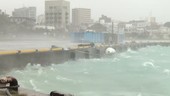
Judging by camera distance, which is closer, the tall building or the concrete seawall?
the concrete seawall

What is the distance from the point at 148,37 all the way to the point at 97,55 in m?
119

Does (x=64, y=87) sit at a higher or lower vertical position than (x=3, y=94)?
lower

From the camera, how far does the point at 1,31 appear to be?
94250mm

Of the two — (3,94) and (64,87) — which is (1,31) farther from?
(3,94)

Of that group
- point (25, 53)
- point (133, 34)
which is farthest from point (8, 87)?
point (133, 34)

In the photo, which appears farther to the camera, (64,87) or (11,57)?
(11,57)

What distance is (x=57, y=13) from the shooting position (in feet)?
435

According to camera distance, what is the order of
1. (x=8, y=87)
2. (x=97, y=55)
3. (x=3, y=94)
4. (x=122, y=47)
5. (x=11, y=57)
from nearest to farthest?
(x=3, y=94) → (x=8, y=87) → (x=11, y=57) → (x=97, y=55) → (x=122, y=47)

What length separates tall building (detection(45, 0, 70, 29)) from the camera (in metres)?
132

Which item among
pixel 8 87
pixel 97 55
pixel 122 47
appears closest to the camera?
pixel 8 87

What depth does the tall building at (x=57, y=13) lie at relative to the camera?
132m

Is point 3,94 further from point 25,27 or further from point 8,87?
point 25,27

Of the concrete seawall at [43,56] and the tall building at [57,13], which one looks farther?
the tall building at [57,13]

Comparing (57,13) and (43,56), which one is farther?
(57,13)
